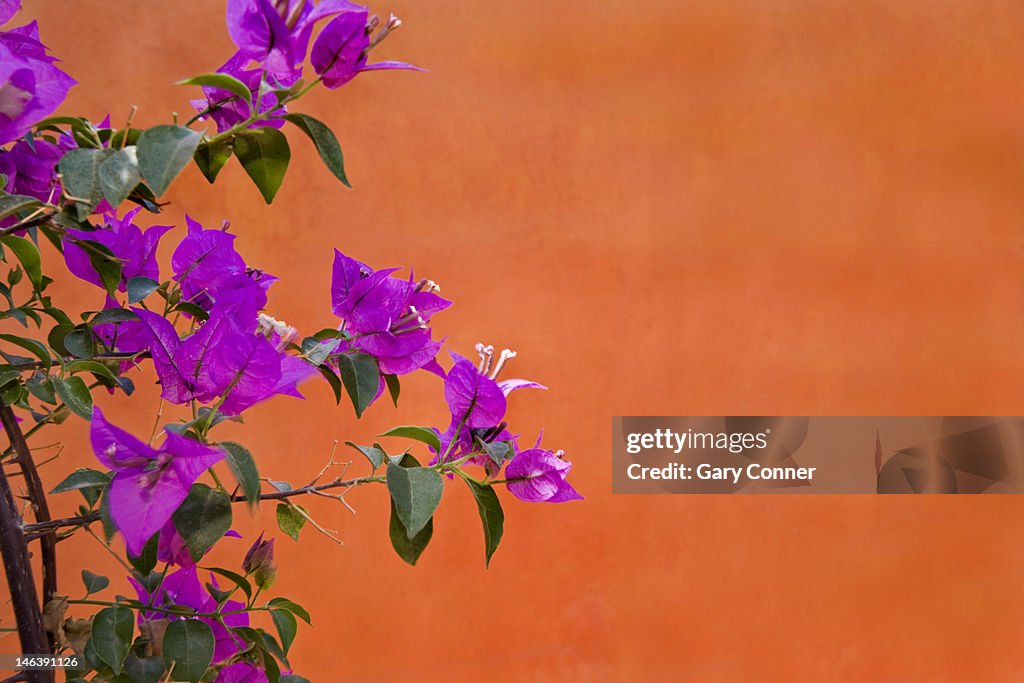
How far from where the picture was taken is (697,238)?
7.78 ft

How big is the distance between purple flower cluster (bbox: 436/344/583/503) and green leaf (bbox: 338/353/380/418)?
Result: 42mm

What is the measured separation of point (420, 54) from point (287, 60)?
2110 mm

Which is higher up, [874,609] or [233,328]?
[233,328]

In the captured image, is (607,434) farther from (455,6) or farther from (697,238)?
(455,6)

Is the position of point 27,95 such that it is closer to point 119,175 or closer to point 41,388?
point 119,175

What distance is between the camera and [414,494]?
0.41 metres

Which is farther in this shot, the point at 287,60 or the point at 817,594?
the point at 817,594

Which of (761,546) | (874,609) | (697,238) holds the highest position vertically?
(697,238)

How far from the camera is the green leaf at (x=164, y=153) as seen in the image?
0.33m

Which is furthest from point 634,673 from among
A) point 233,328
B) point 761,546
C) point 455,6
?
point 233,328

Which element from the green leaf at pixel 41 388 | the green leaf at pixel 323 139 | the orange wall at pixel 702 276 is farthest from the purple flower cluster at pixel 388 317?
the orange wall at pixel 702 276

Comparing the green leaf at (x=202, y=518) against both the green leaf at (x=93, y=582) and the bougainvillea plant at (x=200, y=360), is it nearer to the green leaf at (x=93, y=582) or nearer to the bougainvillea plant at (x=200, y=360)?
the bougainvillea plant at (x=200, y=360)

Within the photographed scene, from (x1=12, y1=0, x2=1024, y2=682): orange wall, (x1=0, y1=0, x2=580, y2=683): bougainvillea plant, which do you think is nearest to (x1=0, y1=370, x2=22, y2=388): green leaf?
(x1=0, y1=0, x2=580, y2=683): bougainvillea plant

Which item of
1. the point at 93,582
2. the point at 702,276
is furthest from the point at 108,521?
the point at 702,276
